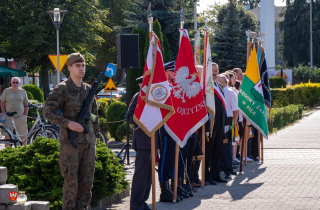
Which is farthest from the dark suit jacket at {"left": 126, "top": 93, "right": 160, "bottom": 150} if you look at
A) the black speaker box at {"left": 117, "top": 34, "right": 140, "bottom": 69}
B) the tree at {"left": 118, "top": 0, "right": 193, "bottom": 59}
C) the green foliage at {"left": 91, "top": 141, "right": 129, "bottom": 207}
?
the tree at {"left": 118, "top": 0, "right": 193, "bottom": 59}

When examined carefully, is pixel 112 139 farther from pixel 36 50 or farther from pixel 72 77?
pixel 36 50

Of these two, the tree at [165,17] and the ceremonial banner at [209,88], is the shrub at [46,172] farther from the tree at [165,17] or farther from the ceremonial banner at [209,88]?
the tree at [165,17]

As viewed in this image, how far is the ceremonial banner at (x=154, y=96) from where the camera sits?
588 centimetres

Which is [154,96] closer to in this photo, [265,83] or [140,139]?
[140,139]

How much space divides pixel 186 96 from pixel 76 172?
113 inches

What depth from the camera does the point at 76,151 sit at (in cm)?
464

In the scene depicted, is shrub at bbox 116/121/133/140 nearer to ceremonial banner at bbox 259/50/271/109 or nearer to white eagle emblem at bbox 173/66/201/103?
ceremonial banner at bbox 259/50/271/109

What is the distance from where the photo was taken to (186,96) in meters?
7.09

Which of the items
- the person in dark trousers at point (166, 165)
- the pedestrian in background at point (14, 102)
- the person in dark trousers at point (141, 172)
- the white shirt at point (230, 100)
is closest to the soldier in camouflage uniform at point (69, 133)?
the person in dark trousers at point (141, 172)

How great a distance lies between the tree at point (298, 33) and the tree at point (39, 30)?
3487 centimetres

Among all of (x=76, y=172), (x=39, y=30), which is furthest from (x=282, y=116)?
(x=39, y=30)

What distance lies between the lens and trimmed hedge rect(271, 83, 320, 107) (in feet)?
87.1

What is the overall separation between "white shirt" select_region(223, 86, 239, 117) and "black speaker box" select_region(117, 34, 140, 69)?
2.53m

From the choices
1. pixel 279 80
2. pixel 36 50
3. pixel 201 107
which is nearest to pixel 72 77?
pixel 201 107
